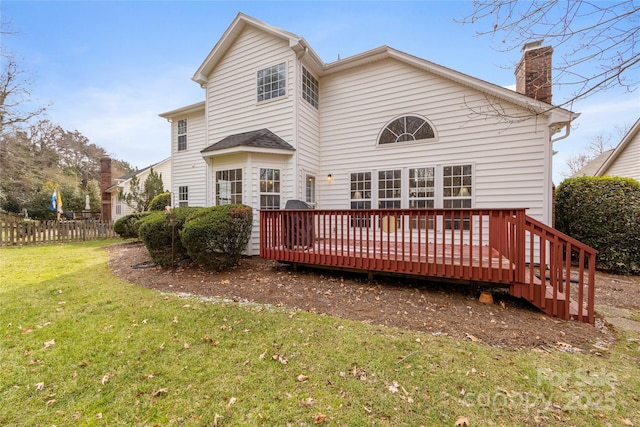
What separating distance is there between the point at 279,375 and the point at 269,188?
6059 mm

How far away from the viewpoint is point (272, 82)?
810 cm

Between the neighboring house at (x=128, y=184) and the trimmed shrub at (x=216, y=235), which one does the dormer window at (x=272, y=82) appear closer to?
the trimmed shrub at (x=216, y=235)

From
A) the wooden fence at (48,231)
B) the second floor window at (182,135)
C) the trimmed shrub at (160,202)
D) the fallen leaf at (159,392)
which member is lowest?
the fallen leaf at (159,392)

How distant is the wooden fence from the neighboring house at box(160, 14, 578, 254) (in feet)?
26.8

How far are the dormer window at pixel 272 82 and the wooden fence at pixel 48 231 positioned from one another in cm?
1074

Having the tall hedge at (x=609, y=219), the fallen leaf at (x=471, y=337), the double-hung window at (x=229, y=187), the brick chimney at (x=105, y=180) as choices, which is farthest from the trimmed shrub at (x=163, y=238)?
the brick chimney at (x=105, y=180)

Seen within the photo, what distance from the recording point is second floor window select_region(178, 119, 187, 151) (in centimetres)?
1154

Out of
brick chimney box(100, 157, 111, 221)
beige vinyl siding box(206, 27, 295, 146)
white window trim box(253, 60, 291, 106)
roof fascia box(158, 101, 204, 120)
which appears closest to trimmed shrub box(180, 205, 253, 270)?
beige vinyl siding box(206, 27, 295, 146)

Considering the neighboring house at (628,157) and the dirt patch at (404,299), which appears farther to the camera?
the neighboring house at (628,157)

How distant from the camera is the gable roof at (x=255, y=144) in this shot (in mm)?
7285

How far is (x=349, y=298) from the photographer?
446 cm

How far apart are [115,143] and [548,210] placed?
47.6 metres

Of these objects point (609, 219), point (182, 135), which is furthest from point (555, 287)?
point (182, 135)

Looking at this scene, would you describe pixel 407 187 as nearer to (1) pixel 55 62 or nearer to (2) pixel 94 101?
(1) pixel 55 62
